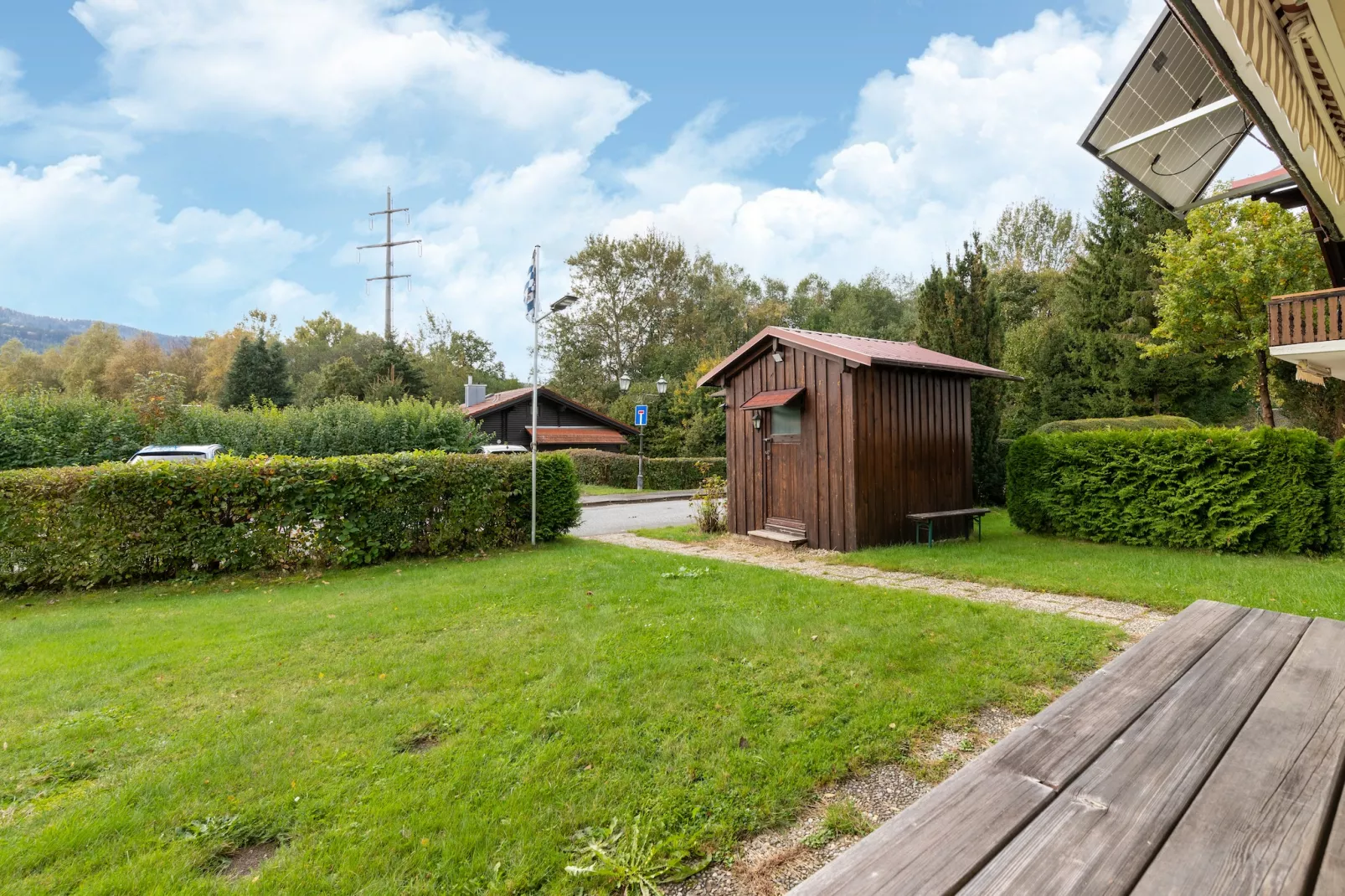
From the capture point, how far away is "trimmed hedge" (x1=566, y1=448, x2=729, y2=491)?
72.6 ft

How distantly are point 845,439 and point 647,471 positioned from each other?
14.5 metres

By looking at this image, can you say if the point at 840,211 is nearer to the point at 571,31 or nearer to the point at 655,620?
the point at 571,31

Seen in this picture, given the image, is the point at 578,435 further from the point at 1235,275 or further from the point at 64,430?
the point at 1235,275

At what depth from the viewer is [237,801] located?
7.93ft

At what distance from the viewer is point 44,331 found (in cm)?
9125

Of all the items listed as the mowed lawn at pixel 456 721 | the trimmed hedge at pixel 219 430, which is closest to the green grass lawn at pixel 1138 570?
the mowed lawn at pixel 456 721

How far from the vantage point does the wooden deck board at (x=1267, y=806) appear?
39.1 inches

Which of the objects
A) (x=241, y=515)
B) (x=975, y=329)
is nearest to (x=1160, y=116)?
(x=241, y=515)

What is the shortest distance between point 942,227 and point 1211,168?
2544 centimetres

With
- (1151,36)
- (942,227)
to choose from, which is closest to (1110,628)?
(1151,36)

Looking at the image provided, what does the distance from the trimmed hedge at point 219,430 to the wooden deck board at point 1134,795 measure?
13.7 metres

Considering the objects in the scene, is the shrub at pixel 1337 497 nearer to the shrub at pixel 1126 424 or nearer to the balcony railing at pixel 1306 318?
the balcony railing at pixel 1306 318

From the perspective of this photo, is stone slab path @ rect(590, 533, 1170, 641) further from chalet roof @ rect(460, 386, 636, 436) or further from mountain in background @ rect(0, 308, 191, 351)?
mountain in background @ rect(0, 308, 191, 351)

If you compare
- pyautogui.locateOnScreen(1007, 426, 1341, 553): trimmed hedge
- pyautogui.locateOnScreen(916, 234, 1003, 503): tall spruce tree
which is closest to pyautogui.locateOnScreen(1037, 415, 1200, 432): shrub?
pyautogui.locateOnScreen(916, 234, 1003, 503): tall spruce tree
